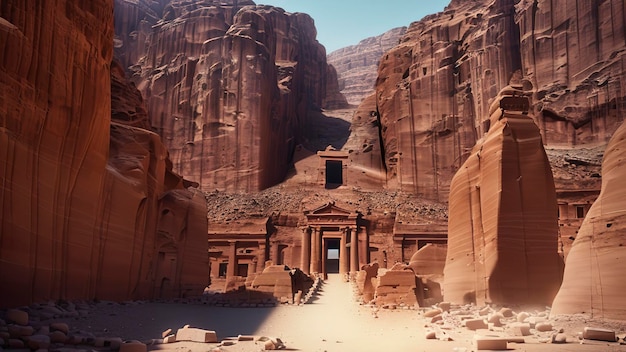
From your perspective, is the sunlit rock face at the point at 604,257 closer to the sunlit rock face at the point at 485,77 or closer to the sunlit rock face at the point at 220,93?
the sunlit rock face at the point at 485,77

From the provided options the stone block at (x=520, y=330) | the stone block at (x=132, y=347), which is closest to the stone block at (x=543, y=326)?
the stone block at (x=520, y=330)

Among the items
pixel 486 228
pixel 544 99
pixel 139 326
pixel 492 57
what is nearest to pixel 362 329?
pixel 486 228

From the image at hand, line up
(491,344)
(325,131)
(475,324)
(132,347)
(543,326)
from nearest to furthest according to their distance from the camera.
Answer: (132,347)
(491,344)
(543,326)
(475,324)
(325,131)

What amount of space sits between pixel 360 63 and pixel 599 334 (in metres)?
134

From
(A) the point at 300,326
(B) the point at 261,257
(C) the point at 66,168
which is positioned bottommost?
(A) the point at 300,326

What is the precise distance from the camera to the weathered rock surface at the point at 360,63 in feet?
421

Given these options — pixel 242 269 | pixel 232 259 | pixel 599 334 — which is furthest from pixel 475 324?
pixel 242 269

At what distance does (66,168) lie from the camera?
16.5 m

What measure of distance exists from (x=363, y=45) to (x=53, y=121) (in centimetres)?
13942

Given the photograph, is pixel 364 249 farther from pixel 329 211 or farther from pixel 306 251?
pixel 306 251

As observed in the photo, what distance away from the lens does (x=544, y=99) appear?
171 feet

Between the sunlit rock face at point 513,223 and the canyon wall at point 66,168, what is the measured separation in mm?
13996

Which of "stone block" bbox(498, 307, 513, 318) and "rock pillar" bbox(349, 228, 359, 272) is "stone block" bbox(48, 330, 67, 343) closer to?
"stone block" bbox(498, 307, 513, 318)

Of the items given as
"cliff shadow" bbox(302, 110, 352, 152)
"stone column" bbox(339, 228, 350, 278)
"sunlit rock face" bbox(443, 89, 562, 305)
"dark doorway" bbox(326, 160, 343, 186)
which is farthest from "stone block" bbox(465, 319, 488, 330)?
"cliff shadow" bbox(302, 110, 352, 152)
